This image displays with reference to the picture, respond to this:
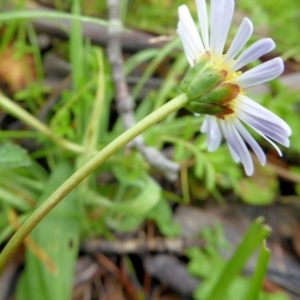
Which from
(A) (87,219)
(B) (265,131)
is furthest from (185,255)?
(B) (265,131)

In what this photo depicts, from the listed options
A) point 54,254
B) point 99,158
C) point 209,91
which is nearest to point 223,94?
point 209,91

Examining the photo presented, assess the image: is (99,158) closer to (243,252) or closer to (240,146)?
(240,146)

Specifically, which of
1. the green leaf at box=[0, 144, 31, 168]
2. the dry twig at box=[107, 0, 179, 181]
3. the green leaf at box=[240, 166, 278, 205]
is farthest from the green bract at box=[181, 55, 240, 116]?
the green leaf at box=[240, 166, 278, 205]

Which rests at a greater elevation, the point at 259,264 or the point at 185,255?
the point at 259,264

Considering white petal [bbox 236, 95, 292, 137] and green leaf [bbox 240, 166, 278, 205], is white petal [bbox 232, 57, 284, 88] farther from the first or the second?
green leaf [bbox 240, 166, 278, 205]

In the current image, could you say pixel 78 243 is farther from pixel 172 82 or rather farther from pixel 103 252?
pixel 172 82

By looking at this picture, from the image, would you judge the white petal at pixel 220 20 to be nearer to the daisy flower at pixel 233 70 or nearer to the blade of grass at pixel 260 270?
the daisy flower at pixel 233 70

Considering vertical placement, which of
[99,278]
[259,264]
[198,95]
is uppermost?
[198,95]
